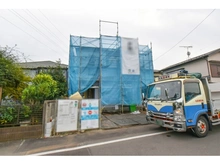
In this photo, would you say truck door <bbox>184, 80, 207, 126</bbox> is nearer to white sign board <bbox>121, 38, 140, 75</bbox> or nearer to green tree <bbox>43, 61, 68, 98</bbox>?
white sign board <bbox>121, 38, 140, 75</bbox>

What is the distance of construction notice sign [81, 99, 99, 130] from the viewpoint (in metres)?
5.01

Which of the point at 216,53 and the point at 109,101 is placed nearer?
the point at 109,101

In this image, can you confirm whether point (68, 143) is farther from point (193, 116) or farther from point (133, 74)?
point (133, 74)

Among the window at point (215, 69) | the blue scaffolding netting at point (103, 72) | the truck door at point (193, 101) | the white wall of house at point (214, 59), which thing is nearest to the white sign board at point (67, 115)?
the blue scaffolding netting at point (103, 72)

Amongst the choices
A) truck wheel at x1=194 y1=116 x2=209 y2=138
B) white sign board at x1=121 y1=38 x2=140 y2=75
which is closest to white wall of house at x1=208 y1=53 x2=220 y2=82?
white sign board at x1=121 y1=38 x2=140 y2=75

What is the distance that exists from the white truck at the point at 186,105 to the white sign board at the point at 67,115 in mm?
3369

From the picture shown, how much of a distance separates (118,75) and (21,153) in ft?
21.4

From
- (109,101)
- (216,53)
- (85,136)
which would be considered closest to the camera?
(85,136)

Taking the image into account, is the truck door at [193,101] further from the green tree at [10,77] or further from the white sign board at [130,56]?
the green tree at [10,77]

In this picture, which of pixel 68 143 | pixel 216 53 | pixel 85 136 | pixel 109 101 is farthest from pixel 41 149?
pixel 216 53

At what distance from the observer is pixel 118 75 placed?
8.22 meters

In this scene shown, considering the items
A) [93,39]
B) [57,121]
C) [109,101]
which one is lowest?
[57,121]

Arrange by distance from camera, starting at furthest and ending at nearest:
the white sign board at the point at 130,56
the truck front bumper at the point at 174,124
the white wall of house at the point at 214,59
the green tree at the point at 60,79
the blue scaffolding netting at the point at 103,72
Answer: the white wall of house at the point at 214,59
the white sign board at the point at 130,56
the green tree at the point at 60,79
the blue scaffolding netting at the point at 103,72
the truck front bumper at the point at 174,124

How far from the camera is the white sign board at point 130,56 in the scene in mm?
8383
